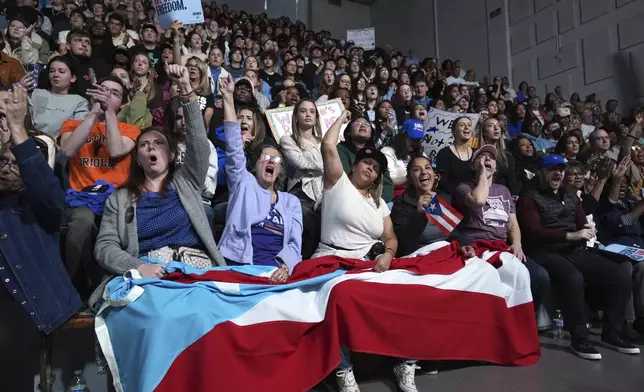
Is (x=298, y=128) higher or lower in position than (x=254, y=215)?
higher

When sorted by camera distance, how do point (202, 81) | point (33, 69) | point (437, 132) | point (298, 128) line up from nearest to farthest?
point (298, 128) < point (202, 81) < point (33, 69) < point (437, 132)

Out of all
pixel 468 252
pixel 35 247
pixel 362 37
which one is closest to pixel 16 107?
pixel 35 247

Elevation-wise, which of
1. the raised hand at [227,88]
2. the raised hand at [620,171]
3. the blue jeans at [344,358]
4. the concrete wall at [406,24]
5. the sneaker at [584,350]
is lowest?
the sneaker at [584,350]

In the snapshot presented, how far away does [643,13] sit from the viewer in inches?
416

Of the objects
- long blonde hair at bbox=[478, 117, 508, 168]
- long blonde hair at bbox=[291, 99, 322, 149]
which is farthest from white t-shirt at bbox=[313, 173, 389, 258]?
long blonde hair at bbox=[478, 117, 508, 168]

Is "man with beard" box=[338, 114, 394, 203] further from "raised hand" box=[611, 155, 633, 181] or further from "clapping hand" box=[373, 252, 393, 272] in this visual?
"raised hand" box=[611, 155, 633, 181]

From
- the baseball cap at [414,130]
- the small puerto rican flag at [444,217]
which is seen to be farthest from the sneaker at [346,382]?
the baseball cap at [414,130]

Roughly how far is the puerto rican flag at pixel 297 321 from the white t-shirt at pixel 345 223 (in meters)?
0.25

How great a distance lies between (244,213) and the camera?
9.45 feet

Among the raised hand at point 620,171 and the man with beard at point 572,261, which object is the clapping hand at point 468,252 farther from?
the raised hand at point 620,171

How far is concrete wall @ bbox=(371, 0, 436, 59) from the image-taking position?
53.5 ft

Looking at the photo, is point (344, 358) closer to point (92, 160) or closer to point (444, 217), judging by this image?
point (444, 217)

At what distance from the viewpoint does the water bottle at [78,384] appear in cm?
224

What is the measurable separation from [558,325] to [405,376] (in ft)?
5.42
